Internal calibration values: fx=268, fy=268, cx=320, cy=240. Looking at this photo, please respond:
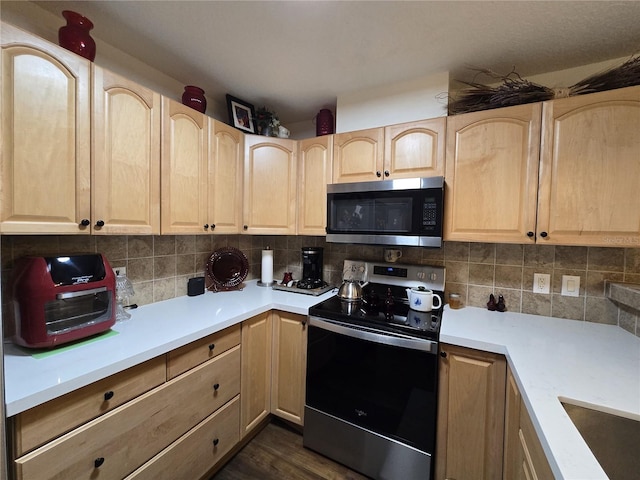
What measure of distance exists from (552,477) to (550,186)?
1236mm

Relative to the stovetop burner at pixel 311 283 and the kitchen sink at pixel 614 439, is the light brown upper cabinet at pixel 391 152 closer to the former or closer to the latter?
Answer: the stovetop burner at pixel 311 283

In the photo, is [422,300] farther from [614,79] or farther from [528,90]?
[614,79]

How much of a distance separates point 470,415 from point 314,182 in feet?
5.36

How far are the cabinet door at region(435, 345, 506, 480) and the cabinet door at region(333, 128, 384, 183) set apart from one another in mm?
1132

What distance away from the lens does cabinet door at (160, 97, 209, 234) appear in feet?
4.76

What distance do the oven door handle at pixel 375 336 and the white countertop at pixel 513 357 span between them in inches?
3.4

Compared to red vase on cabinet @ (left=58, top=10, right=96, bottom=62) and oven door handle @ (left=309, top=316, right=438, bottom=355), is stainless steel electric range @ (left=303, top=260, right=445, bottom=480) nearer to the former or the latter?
oven door handle @ (left=309, top=316, right=438, bottom=355)

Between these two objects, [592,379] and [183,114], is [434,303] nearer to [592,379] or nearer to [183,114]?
[592,379]

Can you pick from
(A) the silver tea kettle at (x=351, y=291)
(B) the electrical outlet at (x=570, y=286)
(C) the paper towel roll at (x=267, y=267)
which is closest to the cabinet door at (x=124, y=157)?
(C) the paper towel roll at (x=267, y=267)

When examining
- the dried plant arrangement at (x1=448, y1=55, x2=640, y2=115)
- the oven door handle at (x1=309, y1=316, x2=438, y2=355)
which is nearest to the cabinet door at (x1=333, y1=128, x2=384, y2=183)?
the dried plant arrangement at (x1=448, y1=55, x2=640, y2=115)

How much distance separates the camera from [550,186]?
134cm

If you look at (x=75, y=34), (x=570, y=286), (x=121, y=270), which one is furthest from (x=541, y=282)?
(x=75, y=34)

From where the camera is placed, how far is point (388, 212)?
166cm

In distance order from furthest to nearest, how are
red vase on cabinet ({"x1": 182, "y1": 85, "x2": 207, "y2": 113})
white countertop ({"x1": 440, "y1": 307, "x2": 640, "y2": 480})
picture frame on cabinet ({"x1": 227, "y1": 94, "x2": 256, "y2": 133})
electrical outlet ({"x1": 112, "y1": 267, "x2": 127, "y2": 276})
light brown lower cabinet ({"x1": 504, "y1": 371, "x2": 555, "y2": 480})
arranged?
1. picture frame on cabinet ({"x1": 227, "y1": 94, "x2": 256, "y2": 133})
2. red vase on cabinet ({"x1": 182, "y1": 85, "x2": 207, "y2": 113})
3. electrical outlet ({"x1": 112, "y1": 267, "x2": 127, "y2": 276})
4. light brown lower cabinet ({"x1": 504, "y1": 371, "x2": 555, "y2": 480})
5. white countertop ({"x1": 440, "y1": 307, "x2": 640, "y2": 480})
